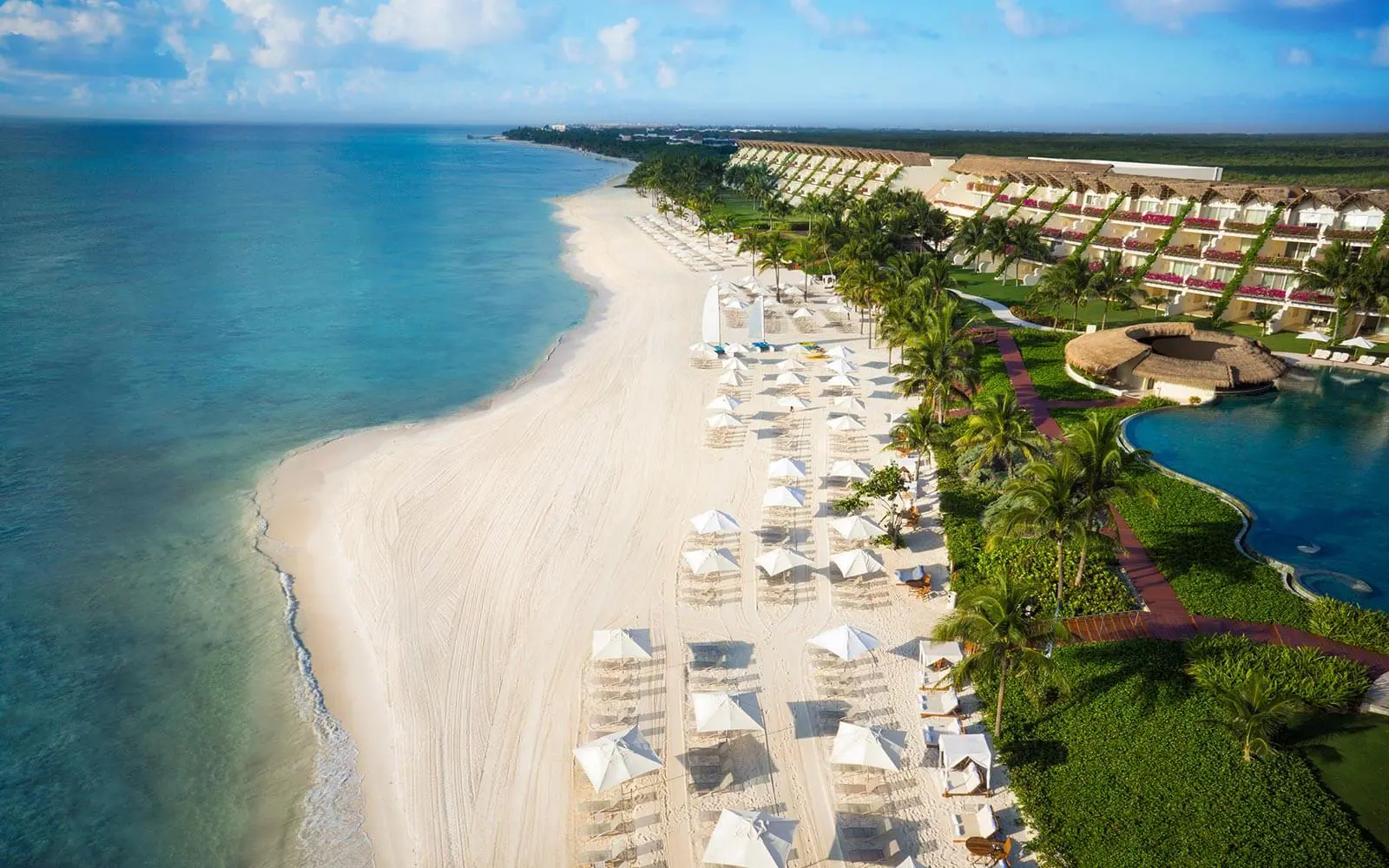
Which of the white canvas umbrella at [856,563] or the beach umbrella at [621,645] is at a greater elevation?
the white canvas umbrella at [856,563]

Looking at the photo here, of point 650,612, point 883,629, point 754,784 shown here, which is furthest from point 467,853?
point 883,629

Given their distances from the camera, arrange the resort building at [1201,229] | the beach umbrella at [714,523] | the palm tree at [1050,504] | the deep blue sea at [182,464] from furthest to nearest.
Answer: the resort building at [1201,229] < the beach umbrella at [714,523] < the palm tree at [1050,504] < the deep blue sea at [182,464]

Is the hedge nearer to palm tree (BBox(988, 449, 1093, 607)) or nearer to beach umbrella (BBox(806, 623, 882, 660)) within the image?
palm tree (BBox(988, 449, 1093, 607))

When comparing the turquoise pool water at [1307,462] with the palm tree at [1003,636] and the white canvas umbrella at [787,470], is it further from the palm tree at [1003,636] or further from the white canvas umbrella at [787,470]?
the white canvas umbrella at [787,470]

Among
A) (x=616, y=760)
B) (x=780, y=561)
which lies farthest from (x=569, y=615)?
(x=616, y=760)

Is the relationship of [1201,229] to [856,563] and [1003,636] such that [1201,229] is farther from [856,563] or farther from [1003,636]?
[1003,636]

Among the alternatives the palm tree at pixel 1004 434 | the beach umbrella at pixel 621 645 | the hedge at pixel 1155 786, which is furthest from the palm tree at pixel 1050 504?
the beach umbrella at pixel 621 645

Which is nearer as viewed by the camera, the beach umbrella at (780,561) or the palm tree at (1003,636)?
the palm tree at (1003,636)
